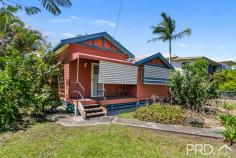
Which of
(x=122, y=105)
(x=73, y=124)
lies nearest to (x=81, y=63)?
(x=122, y=105)

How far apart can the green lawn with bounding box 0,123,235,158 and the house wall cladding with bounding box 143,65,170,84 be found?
22.9ft

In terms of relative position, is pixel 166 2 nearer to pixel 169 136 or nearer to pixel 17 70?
pixel 169 136

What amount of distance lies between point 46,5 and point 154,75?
12575mm

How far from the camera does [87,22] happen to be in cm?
1201

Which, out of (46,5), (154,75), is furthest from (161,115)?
(46,5)

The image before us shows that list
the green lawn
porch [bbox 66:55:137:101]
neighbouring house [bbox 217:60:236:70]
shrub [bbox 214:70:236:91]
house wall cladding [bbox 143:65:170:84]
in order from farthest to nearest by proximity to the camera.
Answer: neighbouring house [bbox 217:60:236:70] < shrub [bbox 214:70:236:91] < house wall cladding [bbox 143:65:170:84] < porch [bbox 66:55:137:101] < the green lawn

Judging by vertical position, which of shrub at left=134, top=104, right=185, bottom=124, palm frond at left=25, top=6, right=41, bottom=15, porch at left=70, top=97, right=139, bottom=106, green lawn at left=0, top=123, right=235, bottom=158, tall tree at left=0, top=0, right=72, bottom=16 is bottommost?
green lawn at left=0, top=123, right=235, bottom=158

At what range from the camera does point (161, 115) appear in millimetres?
10078

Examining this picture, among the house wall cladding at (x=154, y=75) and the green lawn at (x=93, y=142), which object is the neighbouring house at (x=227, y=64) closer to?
the house wall cladding at (x=154, y=75)

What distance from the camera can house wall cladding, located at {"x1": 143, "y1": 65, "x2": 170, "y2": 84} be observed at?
14812 millimetres

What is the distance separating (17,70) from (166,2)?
9381 mm

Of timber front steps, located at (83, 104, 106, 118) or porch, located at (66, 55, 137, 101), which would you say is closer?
timber front steps, located at (83, 104, 106, 118)

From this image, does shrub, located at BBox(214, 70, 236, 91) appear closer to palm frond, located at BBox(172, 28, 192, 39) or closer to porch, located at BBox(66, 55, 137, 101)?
palm frond, located at BBox(172, 28, 192, 39)

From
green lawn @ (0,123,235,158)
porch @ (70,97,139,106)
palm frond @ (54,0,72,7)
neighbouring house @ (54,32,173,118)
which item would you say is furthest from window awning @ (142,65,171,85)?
palm frond @ (54,0,72,7)
